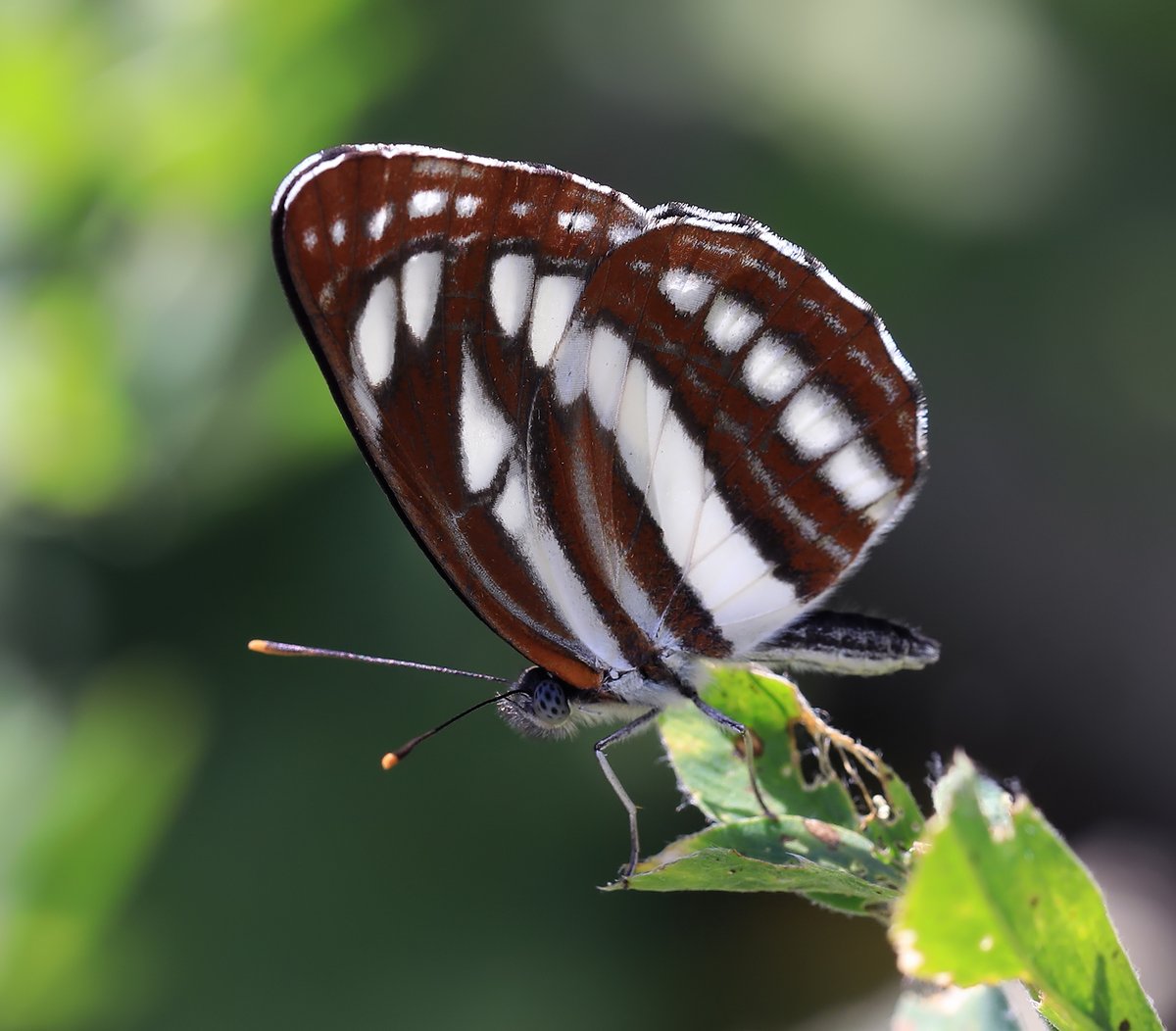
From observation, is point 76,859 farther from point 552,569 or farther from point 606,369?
point 606,369

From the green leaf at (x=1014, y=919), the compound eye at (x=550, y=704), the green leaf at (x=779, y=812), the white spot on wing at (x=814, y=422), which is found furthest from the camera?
the compound eye at (x=550, y=704)

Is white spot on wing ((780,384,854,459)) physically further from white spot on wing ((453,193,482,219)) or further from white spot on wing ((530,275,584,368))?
white spot on wing ((453,193,482,219))

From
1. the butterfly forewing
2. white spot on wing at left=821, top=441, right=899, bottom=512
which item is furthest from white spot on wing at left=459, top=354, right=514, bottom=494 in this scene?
white spot on wing at left=821, top=441, right=899, bottom=512

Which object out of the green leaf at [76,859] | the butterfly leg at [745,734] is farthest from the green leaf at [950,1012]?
the green leaf at [76,859]

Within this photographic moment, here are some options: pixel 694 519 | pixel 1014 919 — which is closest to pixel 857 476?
pixel 694 519

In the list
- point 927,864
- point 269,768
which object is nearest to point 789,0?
point 269,768

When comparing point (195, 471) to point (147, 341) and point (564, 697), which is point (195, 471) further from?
point (564, 697)

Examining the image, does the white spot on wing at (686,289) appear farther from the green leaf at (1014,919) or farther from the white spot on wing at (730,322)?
Answer: the green leaf at (1014,919)
